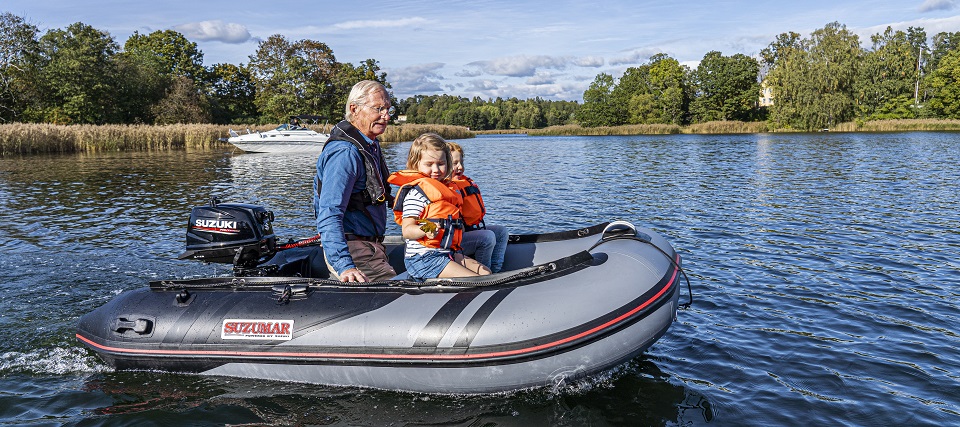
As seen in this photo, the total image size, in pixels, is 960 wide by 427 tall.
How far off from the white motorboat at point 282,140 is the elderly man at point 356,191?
2528cm

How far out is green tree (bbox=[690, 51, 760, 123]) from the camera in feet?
209

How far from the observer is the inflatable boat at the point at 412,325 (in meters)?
3.62

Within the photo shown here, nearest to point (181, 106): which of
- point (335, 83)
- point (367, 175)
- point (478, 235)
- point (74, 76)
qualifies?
point (74, 76)

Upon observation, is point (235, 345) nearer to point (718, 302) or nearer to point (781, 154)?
point (718, 302)

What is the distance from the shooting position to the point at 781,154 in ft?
79.4

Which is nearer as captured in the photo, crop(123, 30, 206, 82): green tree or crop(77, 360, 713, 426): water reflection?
crop(77, 360, 713, 426): water reflection

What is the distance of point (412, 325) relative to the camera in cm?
369

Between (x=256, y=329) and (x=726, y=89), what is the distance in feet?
219

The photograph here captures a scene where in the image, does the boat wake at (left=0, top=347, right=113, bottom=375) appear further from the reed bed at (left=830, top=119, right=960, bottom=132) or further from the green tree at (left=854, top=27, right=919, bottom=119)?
the green tree at (left=854, top=27, right=919, bottom=119)

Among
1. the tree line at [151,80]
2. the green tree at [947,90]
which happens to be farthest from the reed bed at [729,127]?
the tree line at [151,80]

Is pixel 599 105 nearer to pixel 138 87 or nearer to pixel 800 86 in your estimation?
pixel 800 86

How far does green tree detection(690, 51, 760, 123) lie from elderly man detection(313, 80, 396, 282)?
6495cm

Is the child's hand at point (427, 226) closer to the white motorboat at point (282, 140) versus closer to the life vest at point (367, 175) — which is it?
the life vest at point (367, 175)

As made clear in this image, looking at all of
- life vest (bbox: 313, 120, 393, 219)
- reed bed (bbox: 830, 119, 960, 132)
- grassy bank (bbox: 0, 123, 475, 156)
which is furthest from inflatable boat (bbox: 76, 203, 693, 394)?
reed bed (bbox: 830, 119, 960, 132)
